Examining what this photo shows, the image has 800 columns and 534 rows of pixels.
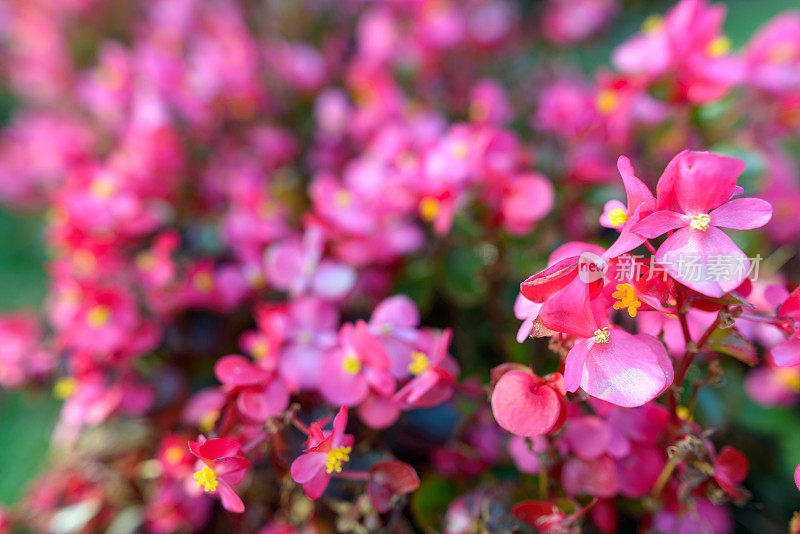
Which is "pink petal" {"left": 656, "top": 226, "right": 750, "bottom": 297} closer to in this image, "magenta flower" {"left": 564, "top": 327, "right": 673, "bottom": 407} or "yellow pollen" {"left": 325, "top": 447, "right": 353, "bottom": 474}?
"magenta flower" {"left": 564, "top": 327, "right": 673, "bottom": 407}

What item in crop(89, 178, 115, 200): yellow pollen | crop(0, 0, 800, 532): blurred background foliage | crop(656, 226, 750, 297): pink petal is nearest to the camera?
crop(656, 226, 750, 297): pink petal

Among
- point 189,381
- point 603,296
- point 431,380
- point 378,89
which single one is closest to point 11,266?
point 189,381

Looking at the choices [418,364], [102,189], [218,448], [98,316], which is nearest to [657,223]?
[418,364]

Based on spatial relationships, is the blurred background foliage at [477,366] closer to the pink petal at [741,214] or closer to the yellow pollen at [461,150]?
the yellow pollen at [461,150]

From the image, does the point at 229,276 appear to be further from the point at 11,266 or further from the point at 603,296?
the point at 11,266

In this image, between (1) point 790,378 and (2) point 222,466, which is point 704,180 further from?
(1) point 790,378

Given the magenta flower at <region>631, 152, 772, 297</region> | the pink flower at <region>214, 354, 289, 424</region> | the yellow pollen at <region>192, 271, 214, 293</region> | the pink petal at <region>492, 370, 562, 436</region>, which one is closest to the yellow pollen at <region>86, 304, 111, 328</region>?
the yellow pollen at <region>192, 271, 214, 293</region>
